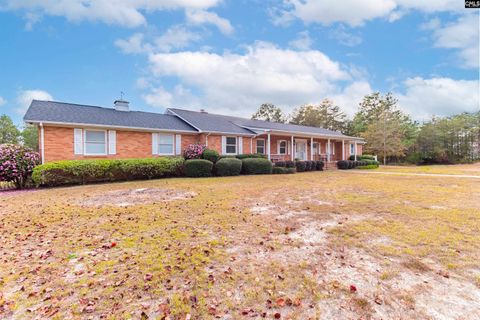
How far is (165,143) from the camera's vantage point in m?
16.3

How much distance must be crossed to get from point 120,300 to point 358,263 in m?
2.99

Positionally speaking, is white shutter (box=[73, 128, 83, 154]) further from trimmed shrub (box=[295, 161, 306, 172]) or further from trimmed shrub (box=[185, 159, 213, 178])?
trimmed shrub (box=[295, 161, 306, 172])

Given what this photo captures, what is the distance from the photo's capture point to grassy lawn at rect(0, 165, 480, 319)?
7.61 ft

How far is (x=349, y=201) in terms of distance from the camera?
283 inches

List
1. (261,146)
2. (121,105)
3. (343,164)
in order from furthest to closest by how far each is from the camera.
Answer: (343,164) < (261,146) < (121,105)

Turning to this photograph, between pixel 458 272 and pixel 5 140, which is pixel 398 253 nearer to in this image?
pixel 458 272

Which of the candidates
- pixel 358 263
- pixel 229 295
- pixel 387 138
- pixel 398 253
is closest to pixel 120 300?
pixel 229 295

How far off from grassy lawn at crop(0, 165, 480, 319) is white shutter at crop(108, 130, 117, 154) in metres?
8.38

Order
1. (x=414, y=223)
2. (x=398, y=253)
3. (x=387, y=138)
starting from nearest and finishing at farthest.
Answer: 1. (x=398, y=253)
2. (x=414, y=223)
3. (x=387, y=138)

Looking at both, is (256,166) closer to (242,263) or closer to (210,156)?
(210,156)

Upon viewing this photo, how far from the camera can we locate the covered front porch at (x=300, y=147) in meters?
20.7

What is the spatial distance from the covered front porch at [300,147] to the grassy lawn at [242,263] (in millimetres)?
13988

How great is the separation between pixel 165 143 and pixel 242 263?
1431 cm

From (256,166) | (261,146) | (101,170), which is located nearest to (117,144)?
(101,170)
